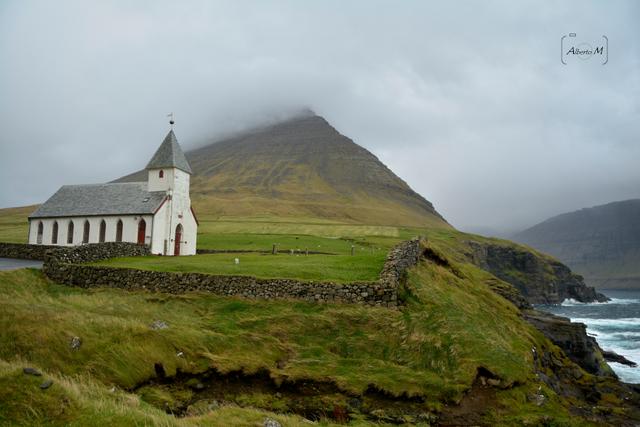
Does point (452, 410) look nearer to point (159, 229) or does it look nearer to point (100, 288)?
point (100, 288)

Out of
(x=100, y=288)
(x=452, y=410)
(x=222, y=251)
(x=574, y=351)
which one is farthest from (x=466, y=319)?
(x=222, y=251)

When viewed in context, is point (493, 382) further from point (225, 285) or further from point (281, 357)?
point (225, 285)

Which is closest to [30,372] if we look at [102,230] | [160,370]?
[160,370]

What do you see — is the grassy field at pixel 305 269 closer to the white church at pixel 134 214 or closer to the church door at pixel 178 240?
the white church at pixel 134 214

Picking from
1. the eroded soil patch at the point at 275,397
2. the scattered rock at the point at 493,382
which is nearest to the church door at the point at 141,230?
the eroded soil patch at the point at 275,397

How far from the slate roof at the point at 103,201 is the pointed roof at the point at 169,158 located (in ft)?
9.76

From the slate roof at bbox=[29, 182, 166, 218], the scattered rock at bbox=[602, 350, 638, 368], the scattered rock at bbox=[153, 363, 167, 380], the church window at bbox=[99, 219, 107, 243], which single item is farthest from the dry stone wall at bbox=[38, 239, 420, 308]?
the scattered rock at bbox=[602, 350, 638, 368]

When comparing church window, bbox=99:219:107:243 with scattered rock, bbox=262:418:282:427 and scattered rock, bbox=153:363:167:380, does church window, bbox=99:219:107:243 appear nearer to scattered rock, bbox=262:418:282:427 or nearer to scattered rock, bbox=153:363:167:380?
scattered rock, bbox=153:363:167:380

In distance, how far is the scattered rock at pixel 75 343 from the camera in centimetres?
1555

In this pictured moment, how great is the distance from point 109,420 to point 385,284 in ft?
47.7

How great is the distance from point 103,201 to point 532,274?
4123 inches

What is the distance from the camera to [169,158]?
155 feet

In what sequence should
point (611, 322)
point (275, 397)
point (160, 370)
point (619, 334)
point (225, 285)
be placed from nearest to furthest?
point (275, 397)
point (160, 370)
point (225, 285)
point (619, 334)
point (611, 322)

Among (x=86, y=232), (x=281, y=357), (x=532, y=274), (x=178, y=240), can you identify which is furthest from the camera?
(x=532, y=274)
